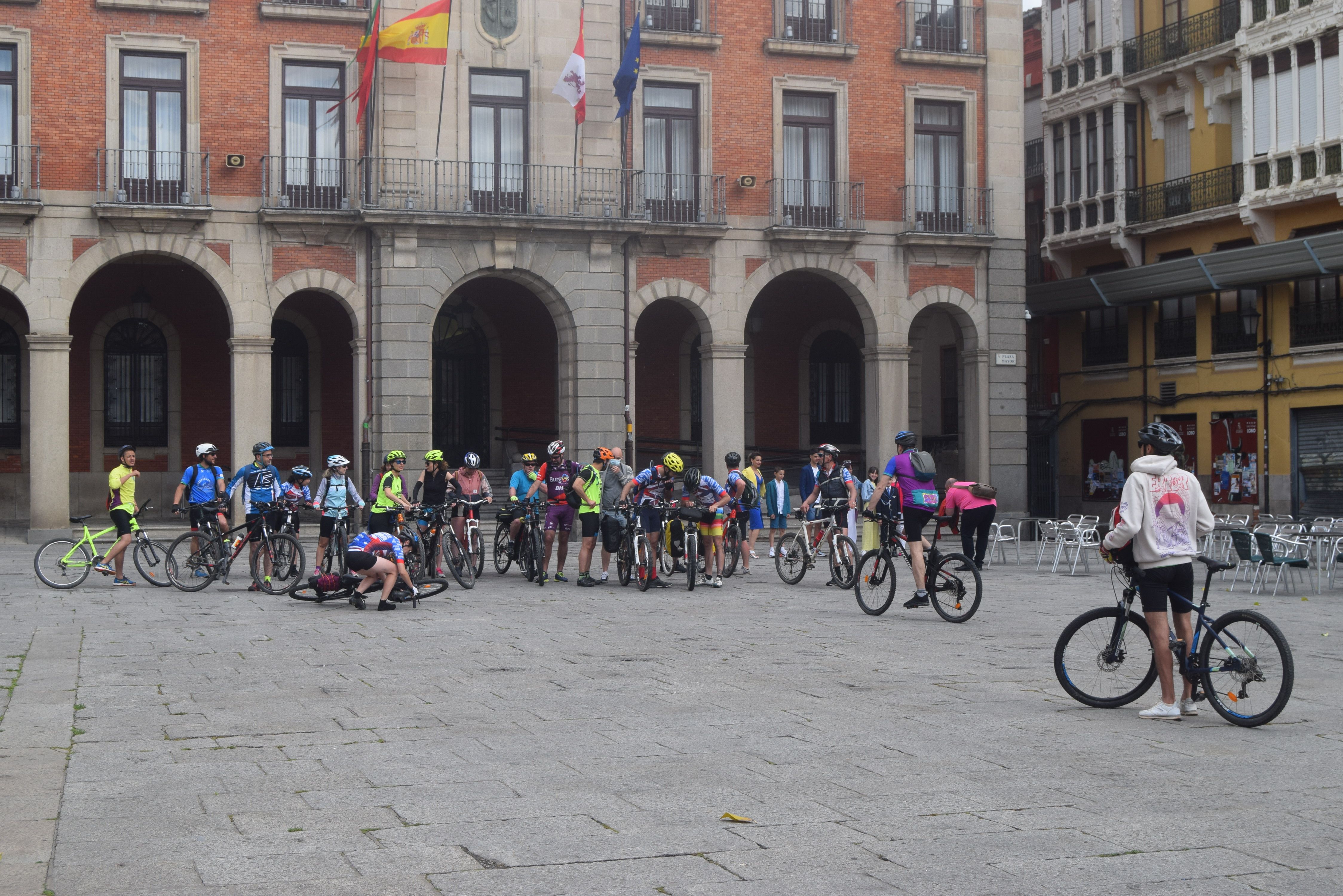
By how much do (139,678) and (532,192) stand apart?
17689 mm

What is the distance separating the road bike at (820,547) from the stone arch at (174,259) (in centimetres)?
1152

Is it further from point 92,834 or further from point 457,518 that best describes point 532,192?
point 92,834

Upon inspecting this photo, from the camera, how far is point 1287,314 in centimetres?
2920

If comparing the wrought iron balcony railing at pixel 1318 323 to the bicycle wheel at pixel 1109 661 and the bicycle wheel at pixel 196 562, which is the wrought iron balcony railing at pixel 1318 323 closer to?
the bicycle wheel at pixel 196 562

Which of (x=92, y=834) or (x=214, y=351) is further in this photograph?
(x=214, y=351)

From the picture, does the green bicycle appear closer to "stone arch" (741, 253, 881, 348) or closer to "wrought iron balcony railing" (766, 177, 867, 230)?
"stone arch" (741, 253, 881, 348)

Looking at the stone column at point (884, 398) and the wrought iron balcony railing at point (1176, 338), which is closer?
the stone column at point (884, 398)

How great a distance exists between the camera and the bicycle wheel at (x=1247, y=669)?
770 cm

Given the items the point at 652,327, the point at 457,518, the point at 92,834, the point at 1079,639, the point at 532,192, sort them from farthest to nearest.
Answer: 1. the point at 652,327
2. the point at 532,192
3. the point at 457,518
4. the point at 1079,639
5. the point at 92,834

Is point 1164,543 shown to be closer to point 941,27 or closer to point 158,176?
point 158,176

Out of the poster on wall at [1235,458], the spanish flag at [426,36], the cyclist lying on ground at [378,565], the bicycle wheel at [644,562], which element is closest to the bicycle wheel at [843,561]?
the bicycle wheel at [644,562]

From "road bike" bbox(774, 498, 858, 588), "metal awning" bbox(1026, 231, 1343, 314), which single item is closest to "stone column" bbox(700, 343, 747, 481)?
"road bike" bbox(774, 498, 858, 588)

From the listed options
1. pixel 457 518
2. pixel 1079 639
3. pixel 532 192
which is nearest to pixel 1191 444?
pixel 532 192

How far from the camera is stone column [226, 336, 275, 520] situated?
24.9 m
